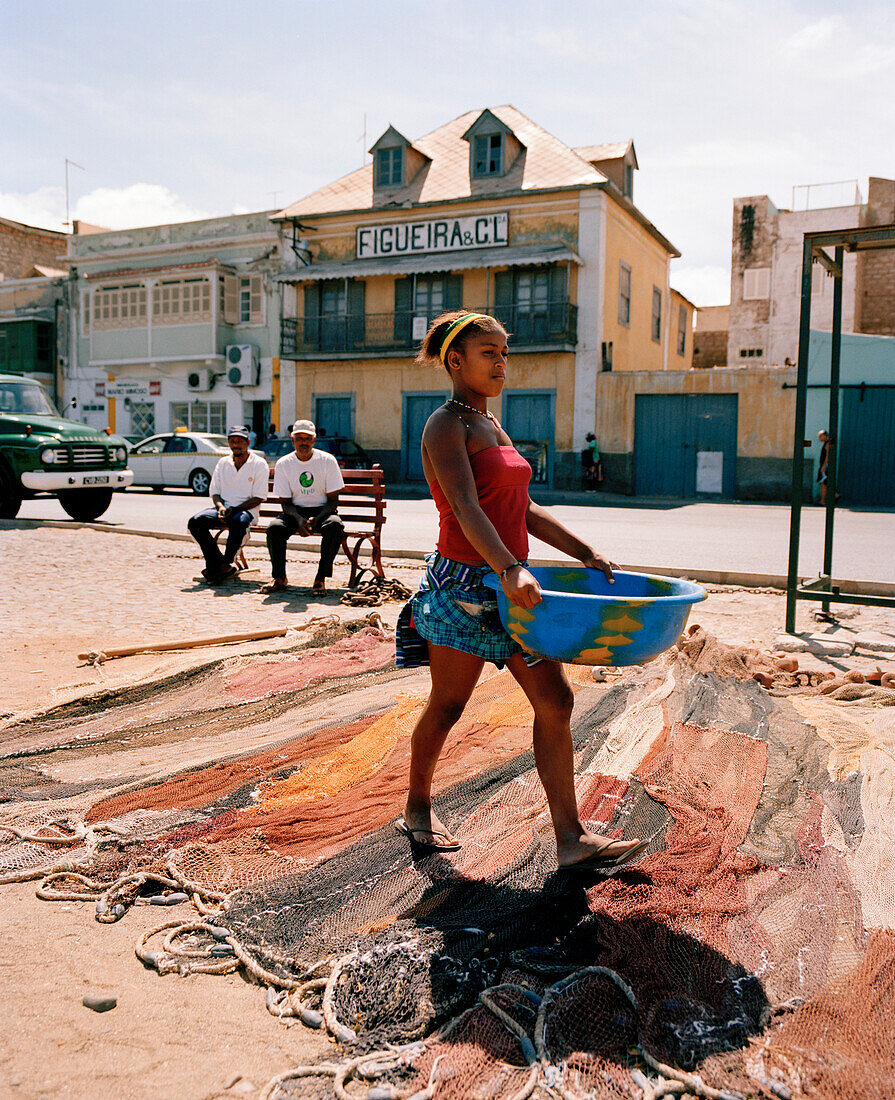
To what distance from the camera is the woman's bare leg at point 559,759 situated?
9.71ft

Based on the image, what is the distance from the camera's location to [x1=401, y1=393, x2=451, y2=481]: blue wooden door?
3016 cm

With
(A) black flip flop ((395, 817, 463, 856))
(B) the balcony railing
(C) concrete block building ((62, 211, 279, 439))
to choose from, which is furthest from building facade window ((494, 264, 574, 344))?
(A) black flip flop ((395, 817, 463, 856))

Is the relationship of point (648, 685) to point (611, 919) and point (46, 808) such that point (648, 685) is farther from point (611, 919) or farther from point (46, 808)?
point (46, 808)

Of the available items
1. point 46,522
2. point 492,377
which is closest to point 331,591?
point 492,377

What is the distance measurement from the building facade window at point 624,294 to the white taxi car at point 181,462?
1310cm

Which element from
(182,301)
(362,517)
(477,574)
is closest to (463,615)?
(477,574)

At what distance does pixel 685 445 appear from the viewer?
87.2 ft

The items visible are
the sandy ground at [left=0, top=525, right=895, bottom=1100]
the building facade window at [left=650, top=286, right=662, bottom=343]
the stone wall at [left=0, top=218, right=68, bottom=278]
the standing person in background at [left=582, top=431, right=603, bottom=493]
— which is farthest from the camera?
the stone wall at [left=0, top=218, right=68, bottom=278]

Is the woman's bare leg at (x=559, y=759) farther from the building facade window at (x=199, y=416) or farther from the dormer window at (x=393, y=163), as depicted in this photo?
the building facade window at (x=199, y=416)

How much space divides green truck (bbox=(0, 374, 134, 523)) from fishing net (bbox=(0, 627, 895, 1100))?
34.5 feet

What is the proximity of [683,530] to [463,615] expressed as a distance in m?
12.4

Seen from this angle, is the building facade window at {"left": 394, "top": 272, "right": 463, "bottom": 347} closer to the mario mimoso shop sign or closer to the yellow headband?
the mario mimoso shop sign

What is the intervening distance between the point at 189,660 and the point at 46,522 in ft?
31.2

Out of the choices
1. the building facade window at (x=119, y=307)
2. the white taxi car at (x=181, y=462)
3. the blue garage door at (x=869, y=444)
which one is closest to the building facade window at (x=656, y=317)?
the blue garage door at (x=869, y=444)
